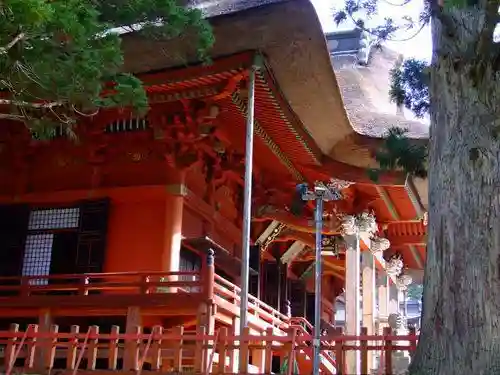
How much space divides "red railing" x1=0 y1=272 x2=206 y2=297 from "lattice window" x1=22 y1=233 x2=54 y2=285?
0.20 m

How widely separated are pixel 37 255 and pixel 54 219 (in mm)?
695

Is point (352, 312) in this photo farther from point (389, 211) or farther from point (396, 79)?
point (396, 79)

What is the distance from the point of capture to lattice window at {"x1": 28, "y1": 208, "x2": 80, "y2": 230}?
12477 mm

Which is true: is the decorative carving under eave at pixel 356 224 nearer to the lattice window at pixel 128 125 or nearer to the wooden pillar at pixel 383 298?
the wooden pillar at pixel 383 298

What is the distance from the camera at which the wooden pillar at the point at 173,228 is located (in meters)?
11.5

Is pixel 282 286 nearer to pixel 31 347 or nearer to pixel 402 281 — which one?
pixel 402 281

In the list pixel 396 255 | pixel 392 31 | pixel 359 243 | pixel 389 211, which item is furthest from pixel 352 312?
pixel 392 31

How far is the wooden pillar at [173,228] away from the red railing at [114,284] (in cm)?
26

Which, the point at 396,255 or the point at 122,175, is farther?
the point at 396,255

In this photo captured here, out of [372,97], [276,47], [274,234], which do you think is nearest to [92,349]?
Answer: [276,47]

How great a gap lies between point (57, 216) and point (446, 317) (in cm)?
830

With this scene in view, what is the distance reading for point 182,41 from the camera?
977 cm

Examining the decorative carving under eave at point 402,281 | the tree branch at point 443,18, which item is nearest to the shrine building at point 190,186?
the tree branch at point 443,18

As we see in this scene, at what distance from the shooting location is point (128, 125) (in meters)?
12.2
